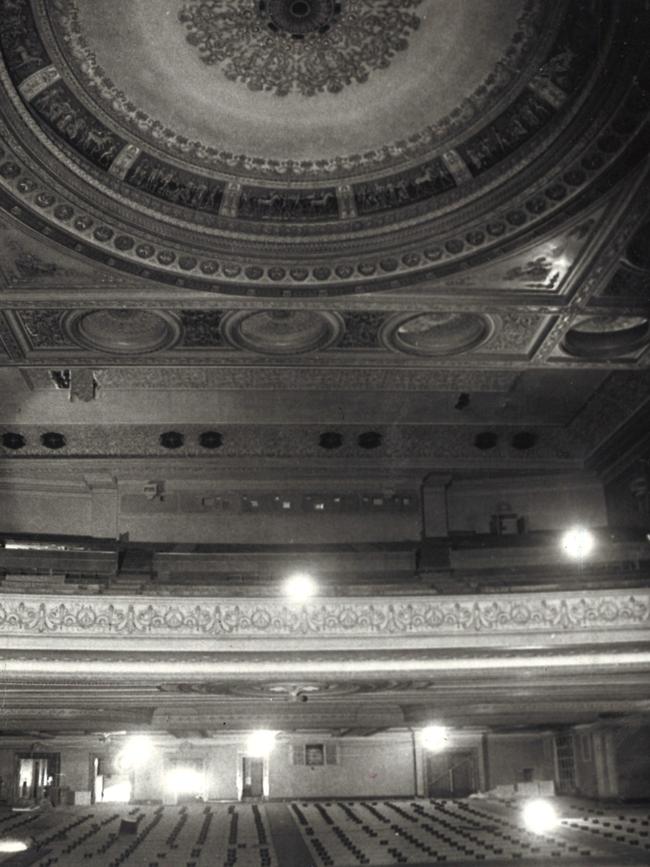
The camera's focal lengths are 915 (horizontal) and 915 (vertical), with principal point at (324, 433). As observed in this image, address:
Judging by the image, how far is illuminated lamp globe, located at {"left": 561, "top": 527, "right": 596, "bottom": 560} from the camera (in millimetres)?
14080

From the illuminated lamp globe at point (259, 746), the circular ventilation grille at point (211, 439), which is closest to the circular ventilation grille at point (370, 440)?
the circular ventilation grille at point (211, 439)

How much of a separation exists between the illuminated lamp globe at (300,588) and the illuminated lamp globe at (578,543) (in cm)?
436

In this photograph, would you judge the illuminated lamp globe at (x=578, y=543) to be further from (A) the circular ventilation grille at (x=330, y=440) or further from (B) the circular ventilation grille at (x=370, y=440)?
(A) the circular ventilation grille at (x=330, y=440)

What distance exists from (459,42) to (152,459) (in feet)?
30.6

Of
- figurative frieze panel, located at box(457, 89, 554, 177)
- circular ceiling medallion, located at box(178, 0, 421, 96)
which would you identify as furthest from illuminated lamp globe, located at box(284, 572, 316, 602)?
circular ceiling medallion, located at box(178, 0, 421, 96)

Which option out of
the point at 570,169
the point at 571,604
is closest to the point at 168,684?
the point at 571,604

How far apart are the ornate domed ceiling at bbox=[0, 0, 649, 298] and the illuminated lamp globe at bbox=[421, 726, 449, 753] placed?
14986 mm

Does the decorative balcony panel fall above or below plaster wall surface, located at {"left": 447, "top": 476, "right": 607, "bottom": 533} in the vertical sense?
below

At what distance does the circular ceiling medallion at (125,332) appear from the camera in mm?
11852

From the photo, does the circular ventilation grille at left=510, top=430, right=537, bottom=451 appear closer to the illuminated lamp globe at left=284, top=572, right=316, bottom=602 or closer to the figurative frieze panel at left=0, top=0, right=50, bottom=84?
the illuminated lamp globe at left=284, top=572, right=316, bottom=602

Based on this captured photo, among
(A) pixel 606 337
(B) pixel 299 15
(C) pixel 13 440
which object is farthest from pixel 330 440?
(B) pixel 299 15

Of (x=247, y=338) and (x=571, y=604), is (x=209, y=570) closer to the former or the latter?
(x=247, y=338)

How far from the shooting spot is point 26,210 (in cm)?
947

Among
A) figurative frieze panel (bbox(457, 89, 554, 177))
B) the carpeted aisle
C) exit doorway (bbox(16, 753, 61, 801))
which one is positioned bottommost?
the carpeted aisle
